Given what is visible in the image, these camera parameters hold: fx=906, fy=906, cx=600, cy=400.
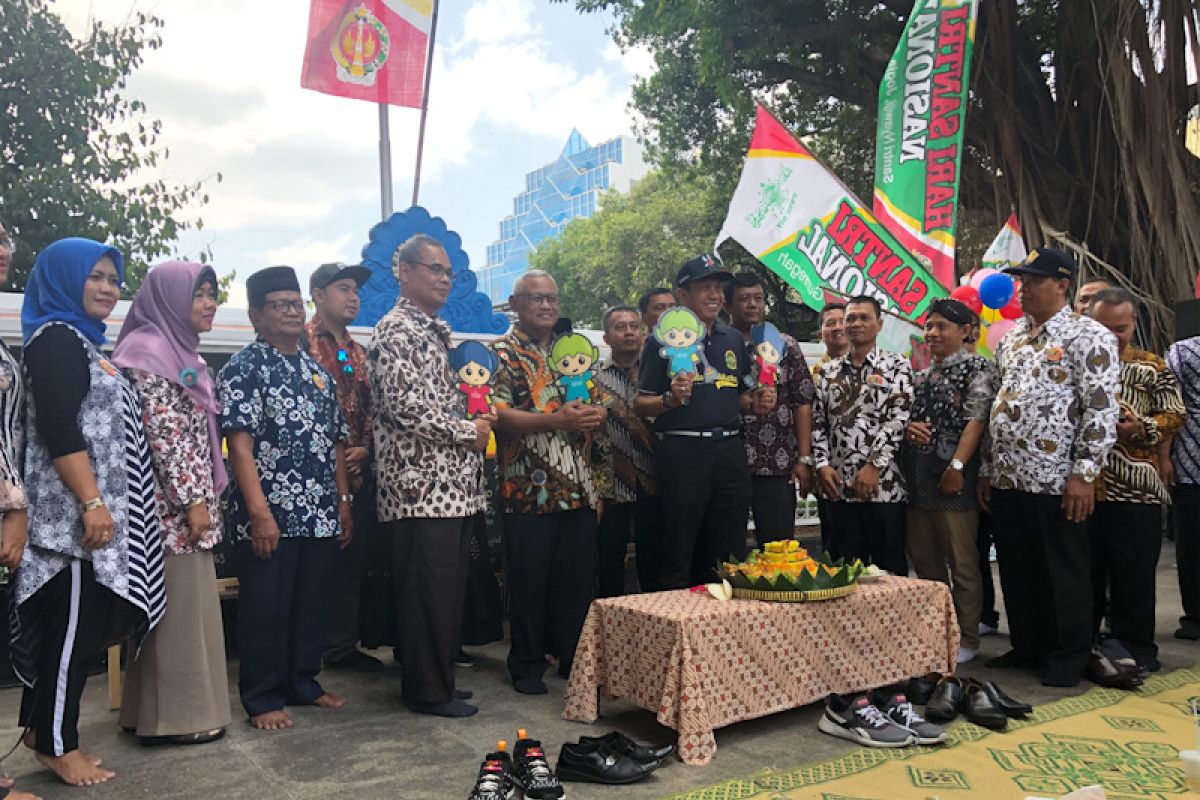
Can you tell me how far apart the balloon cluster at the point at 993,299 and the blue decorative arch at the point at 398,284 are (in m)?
3.38

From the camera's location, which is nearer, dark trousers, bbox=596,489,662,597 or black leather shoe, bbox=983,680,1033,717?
black leather shoe, bbox=983,680,1033,717

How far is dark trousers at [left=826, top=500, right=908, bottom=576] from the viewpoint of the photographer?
464cm

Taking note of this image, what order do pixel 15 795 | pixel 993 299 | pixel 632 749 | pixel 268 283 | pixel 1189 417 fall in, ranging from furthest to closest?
pixel 993 299
pixel 1189 417
pixel 268 283
pixel 632 749
pixel 15 795

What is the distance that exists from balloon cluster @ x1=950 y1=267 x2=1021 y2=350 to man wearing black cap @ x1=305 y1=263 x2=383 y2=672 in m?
4.24

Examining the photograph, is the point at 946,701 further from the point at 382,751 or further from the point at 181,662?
the point at 181,662

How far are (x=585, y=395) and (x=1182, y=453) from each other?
142 inches

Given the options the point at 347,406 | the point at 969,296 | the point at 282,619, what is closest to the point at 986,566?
the point at 969,296

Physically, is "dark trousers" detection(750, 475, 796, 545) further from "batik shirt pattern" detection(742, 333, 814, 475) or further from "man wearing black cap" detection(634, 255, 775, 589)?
"man wearing black cap" detection(634, 255, 775, 589)

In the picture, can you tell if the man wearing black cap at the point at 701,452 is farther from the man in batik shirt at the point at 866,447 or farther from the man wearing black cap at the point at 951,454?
the man wearing black cap at the point at 951,454

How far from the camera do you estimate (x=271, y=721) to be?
364cm

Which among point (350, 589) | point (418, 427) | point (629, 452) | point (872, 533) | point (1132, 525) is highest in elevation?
point (418, 427)

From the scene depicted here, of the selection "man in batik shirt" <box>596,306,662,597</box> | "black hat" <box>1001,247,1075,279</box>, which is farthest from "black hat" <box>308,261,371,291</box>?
"black hat" <box>1001,247,1075,279</box>

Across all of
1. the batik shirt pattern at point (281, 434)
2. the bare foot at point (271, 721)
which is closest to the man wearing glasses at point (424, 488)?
the batik shirt pattern at point (281, 434)

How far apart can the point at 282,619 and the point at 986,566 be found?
3.88 m
